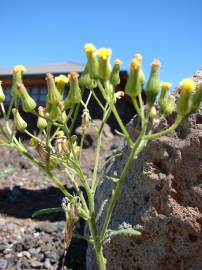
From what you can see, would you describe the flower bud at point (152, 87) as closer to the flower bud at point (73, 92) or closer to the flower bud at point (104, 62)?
the flower bud at point (104, 62)

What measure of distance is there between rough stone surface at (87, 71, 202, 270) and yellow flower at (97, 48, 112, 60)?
63.4 inches

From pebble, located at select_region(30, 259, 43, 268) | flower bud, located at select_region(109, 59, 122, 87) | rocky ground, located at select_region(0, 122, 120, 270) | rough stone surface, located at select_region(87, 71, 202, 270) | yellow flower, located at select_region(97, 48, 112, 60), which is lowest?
pebble, located at select_region(30, 259, 43, 268)

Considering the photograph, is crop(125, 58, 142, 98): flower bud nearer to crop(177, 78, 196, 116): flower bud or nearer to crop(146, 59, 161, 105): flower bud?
crop(146, 59, 161, 105): flower bud

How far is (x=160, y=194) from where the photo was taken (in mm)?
3984

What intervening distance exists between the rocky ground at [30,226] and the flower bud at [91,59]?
847 millimetres

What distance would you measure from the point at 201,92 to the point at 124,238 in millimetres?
2015

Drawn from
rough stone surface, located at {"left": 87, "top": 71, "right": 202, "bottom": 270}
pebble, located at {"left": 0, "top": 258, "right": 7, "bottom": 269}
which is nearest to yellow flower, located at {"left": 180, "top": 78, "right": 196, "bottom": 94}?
rough stone surface, located at {"left": 87, "top": 71, "right": 202, "bottom": 270}

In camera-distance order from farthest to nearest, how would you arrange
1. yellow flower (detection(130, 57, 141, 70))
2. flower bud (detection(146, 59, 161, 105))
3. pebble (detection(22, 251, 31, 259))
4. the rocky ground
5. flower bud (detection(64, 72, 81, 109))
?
pebble (detection(22, 251, 31, 259)), the rocky ground, flower bud (detection(64, 72, 81, 109)), flower bud (detection(146, 59, 161, 105)), yellow flower (detection(130, 57, 141, 70))

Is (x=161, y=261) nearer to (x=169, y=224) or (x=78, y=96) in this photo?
(x=169, y=224)

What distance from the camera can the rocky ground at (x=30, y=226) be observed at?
552 cm

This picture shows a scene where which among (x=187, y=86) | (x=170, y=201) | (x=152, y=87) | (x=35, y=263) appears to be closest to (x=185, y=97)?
(x=187, y=86)

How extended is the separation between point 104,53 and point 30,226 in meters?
4.54

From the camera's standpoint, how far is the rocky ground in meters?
5.52

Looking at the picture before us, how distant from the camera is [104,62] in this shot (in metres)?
2.46
